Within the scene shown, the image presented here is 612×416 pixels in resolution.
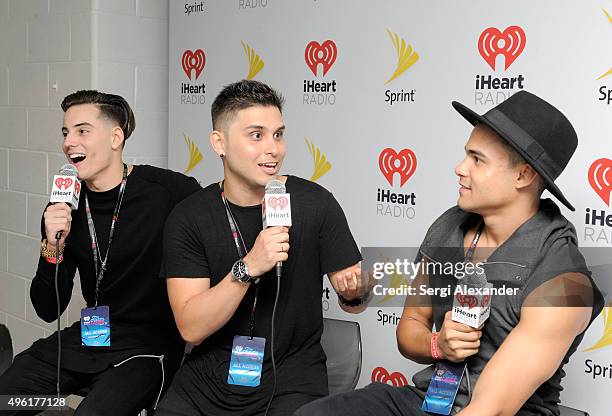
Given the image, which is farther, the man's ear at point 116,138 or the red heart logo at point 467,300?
the man's ear at point 116,138

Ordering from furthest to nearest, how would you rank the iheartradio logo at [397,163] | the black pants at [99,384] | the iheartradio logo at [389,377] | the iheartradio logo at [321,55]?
the iheartradio logo at [321,55]
the iheartradio logo at [389,377]
the iheartradio logo at [397,163]
the black pants at [99,384]

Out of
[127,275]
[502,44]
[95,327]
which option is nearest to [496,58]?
[502,44]

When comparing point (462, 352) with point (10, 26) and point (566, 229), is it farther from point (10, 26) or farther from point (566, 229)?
point (10, 26)

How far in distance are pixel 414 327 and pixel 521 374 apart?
409 millimetres

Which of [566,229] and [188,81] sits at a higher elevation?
[188,81]

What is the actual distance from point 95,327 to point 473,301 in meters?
1.28

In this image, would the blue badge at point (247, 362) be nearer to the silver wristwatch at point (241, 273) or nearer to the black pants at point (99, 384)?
the silver wristwatch at point (241, 273)

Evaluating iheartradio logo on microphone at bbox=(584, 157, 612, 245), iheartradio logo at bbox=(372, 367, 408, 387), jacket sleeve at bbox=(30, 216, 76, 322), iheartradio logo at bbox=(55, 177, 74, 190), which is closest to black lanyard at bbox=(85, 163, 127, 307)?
jacket sleeve at bbox=(30, 216, 76, 322)

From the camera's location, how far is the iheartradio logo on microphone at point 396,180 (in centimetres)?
283

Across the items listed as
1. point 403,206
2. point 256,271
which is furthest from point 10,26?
point 256,271

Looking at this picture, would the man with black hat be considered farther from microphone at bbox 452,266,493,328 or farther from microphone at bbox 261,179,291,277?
microphone at bbox 261,179,291,277

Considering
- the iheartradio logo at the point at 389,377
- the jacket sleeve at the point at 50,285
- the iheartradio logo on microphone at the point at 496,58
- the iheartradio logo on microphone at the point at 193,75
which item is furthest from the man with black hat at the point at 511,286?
the iheartradio logo on microphone at the point at 193,75

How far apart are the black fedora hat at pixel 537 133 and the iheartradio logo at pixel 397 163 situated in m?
0.92

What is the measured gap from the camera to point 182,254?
2.19 meters
